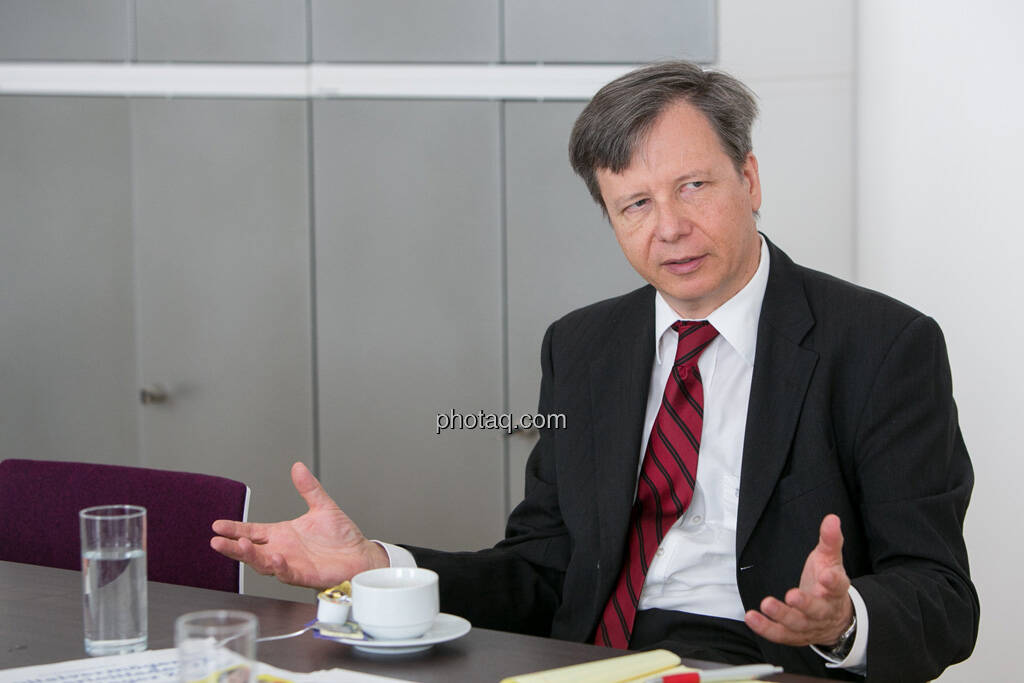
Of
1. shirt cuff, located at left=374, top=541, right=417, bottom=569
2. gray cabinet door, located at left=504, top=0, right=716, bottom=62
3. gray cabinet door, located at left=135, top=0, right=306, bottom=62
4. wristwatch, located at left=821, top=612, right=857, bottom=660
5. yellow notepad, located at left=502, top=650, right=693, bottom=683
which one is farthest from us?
gray cabinet door, located at left=135, top=0, right=306, bottom=62

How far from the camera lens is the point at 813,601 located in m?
1.20

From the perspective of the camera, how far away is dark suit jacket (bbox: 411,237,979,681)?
1.49 meters

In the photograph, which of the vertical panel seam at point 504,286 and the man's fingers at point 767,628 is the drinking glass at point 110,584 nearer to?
the man's fingers at point 767,628

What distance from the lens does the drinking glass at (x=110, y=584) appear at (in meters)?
1.23

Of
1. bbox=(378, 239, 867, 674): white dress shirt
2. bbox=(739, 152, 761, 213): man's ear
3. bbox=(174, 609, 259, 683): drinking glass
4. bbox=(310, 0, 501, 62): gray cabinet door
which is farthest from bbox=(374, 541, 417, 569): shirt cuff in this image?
bbox=(310, 0, 501, 62): gray cabinet door

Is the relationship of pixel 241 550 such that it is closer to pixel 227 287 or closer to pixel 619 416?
pixel 619 416

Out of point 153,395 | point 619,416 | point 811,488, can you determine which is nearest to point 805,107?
point 619,416

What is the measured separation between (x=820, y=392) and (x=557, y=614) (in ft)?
1.82

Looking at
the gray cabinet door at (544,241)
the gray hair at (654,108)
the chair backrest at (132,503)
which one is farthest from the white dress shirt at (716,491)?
the gray cabinet door at (544,241)

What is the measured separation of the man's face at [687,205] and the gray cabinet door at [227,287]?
1.95m

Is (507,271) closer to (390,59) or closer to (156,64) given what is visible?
(390,59)

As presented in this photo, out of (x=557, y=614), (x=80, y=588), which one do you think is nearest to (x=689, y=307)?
(x=557, y=614)

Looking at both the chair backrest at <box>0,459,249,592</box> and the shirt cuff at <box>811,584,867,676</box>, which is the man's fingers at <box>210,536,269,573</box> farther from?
the shirt cuff at <box>811,584,867,676</box>

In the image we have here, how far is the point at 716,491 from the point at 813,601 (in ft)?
1.59
